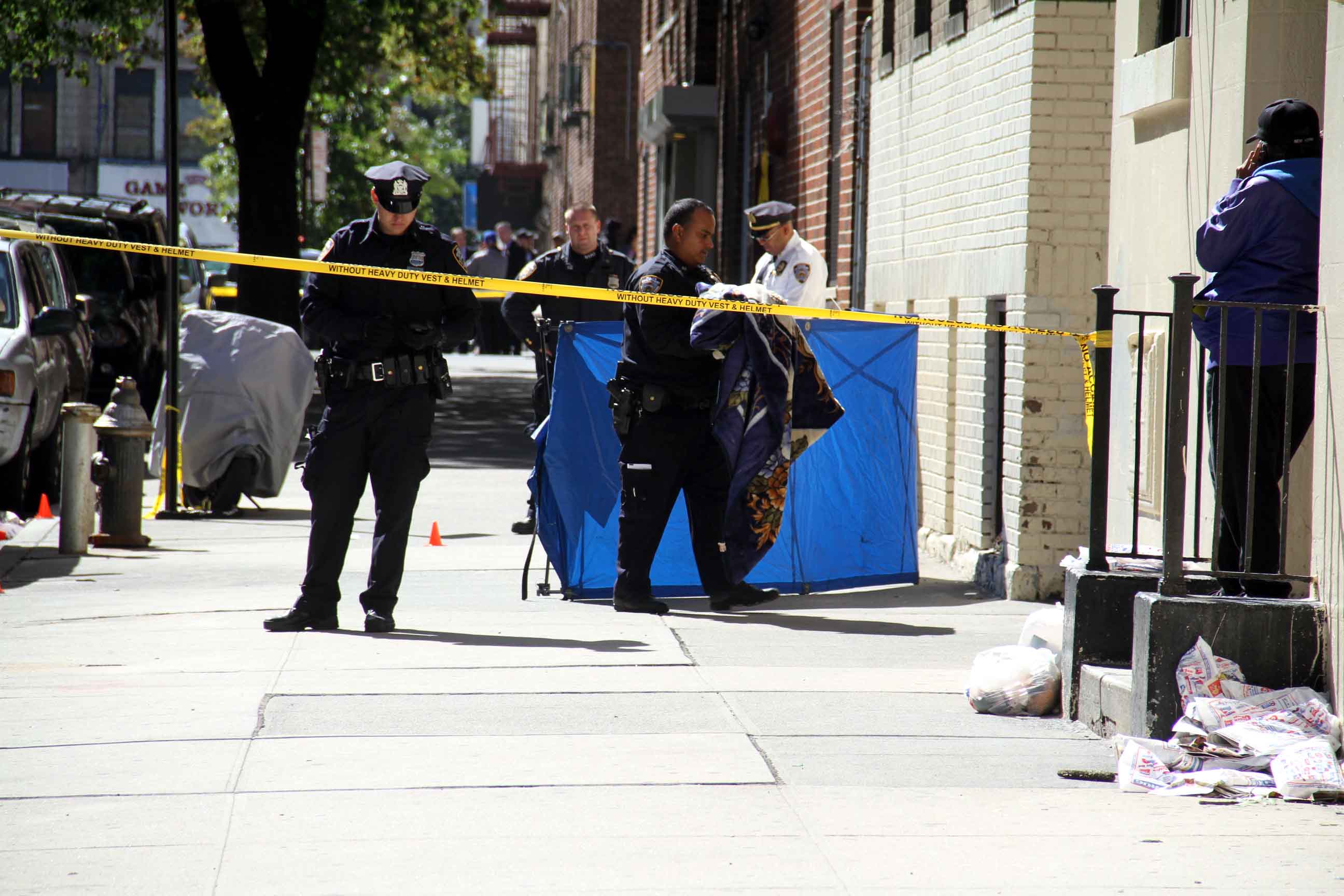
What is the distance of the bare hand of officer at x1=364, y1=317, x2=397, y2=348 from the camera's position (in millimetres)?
7441

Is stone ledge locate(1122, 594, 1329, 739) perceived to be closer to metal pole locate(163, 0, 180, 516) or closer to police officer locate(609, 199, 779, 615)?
police officer locate(609, 199, 779, 615)

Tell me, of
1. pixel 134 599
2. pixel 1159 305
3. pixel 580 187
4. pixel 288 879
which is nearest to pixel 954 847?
pixel 288 879

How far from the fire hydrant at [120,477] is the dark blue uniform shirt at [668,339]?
3.72m

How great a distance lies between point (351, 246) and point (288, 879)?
385 centimetres

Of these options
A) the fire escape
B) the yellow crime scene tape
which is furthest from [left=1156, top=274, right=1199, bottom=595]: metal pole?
the fire escape

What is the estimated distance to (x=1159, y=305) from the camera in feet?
24.1

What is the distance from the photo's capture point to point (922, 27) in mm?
11047

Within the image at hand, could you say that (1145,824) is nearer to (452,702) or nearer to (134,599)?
(452,702)

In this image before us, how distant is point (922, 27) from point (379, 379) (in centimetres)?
509

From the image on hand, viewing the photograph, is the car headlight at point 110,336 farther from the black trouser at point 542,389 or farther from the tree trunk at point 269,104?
the black trouser at point 542,389

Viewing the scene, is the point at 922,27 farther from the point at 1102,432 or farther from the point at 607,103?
the point at 607,103

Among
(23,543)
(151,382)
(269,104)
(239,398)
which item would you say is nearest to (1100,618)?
(23,543)

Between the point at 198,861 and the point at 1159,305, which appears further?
the point at 1159,305

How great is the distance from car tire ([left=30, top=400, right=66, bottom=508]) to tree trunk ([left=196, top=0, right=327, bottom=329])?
7717 mm
